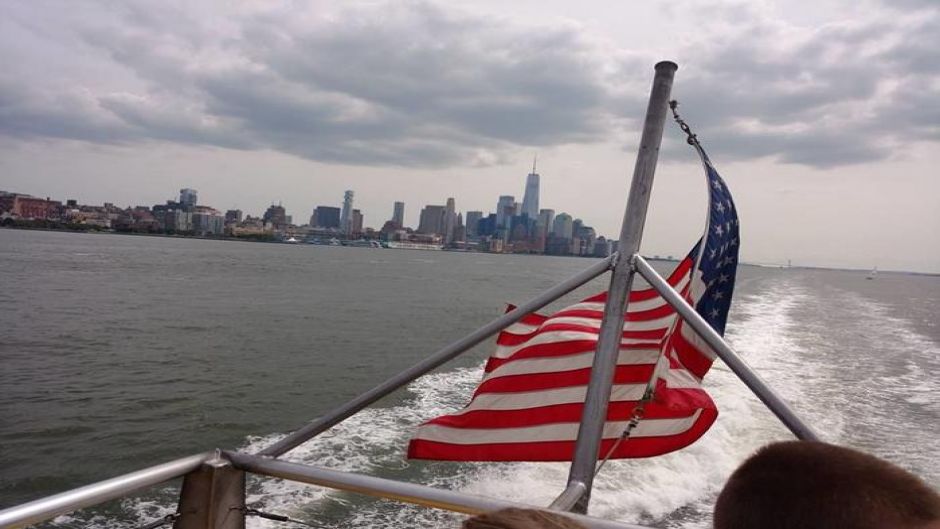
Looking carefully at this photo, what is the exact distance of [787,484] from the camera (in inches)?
35.0

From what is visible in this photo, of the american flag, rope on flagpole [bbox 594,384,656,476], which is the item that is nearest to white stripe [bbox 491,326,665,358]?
the american flag

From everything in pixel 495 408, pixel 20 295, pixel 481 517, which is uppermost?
pixel 481 517

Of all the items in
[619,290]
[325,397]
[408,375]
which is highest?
[619,290]

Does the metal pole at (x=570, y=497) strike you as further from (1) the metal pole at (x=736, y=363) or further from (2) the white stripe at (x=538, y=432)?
(2) the white stripe at (x=538, y=432)

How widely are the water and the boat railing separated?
4901 mm

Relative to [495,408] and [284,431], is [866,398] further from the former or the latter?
[495,408]

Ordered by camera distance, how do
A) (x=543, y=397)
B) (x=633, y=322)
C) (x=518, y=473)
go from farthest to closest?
1. (x=518, y=473)
2. (x=633, y=322)
3. (x=543, y=397)

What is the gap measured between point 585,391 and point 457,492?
153 centimetres

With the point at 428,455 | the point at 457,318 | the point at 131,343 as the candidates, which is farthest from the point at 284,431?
the point at 457,318

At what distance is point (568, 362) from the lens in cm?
350

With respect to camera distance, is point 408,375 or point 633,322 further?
point 633,322

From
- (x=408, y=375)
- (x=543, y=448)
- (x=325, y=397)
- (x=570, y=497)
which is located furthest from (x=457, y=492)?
(x=325, y=397)

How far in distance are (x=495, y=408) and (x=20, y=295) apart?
104ft

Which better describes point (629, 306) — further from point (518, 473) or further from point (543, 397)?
point (518, 473)
